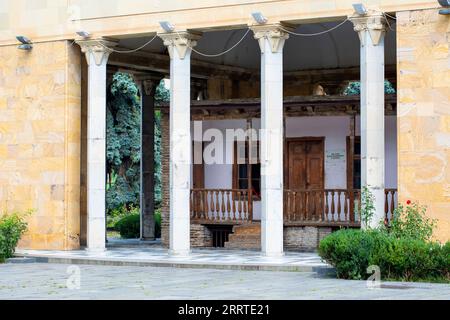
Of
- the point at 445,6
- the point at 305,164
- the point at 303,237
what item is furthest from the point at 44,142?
the point at 445,6

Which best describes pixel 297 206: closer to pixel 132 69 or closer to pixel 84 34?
pixel 84 34

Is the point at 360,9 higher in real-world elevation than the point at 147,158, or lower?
higher

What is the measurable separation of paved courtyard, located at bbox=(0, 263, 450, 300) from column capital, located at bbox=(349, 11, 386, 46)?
573 centimetres

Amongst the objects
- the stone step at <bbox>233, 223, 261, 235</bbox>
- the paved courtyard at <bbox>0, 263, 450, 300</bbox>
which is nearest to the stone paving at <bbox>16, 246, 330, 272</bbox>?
the paved courtyard at <bbox>0, 263, 450, 300</bbox>

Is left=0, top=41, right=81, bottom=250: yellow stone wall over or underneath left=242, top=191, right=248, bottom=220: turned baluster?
over

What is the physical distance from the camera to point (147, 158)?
3741 cm

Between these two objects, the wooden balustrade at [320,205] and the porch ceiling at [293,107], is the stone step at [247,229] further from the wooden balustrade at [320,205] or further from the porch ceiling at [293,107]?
the porch ceiling at [293,107]

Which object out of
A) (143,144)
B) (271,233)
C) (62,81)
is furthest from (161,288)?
(143,144)

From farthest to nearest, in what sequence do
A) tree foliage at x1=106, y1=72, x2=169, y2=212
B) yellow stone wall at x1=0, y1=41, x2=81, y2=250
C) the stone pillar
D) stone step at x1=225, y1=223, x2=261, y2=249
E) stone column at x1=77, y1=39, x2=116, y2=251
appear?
1. tree foliage at x1=106, y1=72, x2=169, y2=212
2. the stone pillar
3. stone step at x1=225, y1=223, x2=261, y2=249
4. yellow stone wall at x1=0, y1=41, x2=81, y2=250
5. stone column at x1=77, y1=39, x2=116, y2=251

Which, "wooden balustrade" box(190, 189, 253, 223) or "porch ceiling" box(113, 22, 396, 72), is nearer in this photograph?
"wooden balustrade" box(190, 189, 253, 223)

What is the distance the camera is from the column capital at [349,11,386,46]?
86.7 ft

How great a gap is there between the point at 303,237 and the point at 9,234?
806cm

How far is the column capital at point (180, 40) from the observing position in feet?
95.2

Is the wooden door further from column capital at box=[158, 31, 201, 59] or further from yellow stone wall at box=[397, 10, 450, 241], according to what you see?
yellow stone wall at box=[397, 10, 450, 241]
